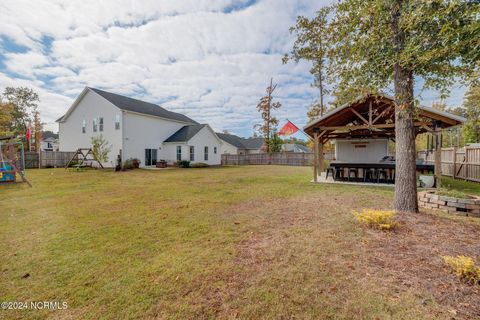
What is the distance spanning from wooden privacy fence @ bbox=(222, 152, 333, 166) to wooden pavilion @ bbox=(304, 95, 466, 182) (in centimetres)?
1217

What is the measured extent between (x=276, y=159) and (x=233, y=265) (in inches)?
995

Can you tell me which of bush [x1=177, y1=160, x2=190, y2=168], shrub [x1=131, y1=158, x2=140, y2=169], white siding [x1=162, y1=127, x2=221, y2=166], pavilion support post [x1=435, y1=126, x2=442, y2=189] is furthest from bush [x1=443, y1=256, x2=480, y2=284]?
white siding [x1=162, y1=127, x2=221, y2=166]

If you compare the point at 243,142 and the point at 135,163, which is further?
the point at 243,142

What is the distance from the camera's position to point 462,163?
1077 cm

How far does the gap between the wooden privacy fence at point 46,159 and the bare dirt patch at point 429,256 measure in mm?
25232

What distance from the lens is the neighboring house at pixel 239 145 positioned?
38.3 metres

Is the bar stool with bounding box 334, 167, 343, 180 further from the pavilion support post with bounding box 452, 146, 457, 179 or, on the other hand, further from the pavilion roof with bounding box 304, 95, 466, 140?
the pavilion support post with bounding box 452, 146, 457, 179

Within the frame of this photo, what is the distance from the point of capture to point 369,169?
1080cm

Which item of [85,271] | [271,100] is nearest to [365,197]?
[85,271]

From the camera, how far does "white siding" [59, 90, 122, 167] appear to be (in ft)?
61.9

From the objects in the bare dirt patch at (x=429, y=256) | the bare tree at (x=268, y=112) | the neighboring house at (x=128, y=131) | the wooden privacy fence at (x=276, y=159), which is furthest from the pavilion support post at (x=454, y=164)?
the neighboring house at (x=128, y=131)

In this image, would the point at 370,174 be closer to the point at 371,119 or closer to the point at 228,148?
the point at 371,119

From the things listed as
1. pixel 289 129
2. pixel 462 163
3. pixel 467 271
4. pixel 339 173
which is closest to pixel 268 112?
pixel 289 129

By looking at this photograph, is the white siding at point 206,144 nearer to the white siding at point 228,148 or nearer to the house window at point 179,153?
the house window at point 179,153
